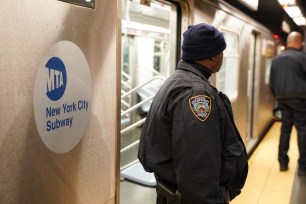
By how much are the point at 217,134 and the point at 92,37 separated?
2.29ft

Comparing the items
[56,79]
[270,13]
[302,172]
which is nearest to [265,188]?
[302,172]

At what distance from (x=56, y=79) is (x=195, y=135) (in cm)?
60

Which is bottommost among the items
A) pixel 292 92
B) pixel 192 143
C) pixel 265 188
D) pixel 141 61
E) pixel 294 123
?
pixel 265 188

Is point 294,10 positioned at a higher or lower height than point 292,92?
higher

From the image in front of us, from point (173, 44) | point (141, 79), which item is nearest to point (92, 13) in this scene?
point (173, 44)

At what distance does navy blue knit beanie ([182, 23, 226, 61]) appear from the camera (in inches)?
64.3

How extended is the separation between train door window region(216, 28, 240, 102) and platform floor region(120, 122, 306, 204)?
104 centimetres

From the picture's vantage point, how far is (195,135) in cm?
146

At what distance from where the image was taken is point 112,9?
173 cm

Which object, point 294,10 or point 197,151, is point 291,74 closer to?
point 294,10

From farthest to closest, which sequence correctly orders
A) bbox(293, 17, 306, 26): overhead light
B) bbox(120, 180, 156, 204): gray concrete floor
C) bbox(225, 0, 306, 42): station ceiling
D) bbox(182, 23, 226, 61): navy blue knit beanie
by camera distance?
bbox(293, 17, 306, 26): overhead light, bbox(225, 0, 306, 42): station ceiling, bbox(120, 180, 156, 204): gray concrete floor, bbox(182, 23, 226, 61): navy blue knit beanie

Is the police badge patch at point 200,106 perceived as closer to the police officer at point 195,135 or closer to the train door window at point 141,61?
the police officer at point 195,135

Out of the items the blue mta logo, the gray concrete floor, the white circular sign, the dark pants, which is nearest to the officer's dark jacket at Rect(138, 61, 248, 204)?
the white circular sign

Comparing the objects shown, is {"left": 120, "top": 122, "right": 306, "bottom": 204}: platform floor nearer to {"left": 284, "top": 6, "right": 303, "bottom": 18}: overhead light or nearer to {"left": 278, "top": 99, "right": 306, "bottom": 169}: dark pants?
{"left": 278, "top": 99, "right": 306, "bottom": 169}: dark pants
